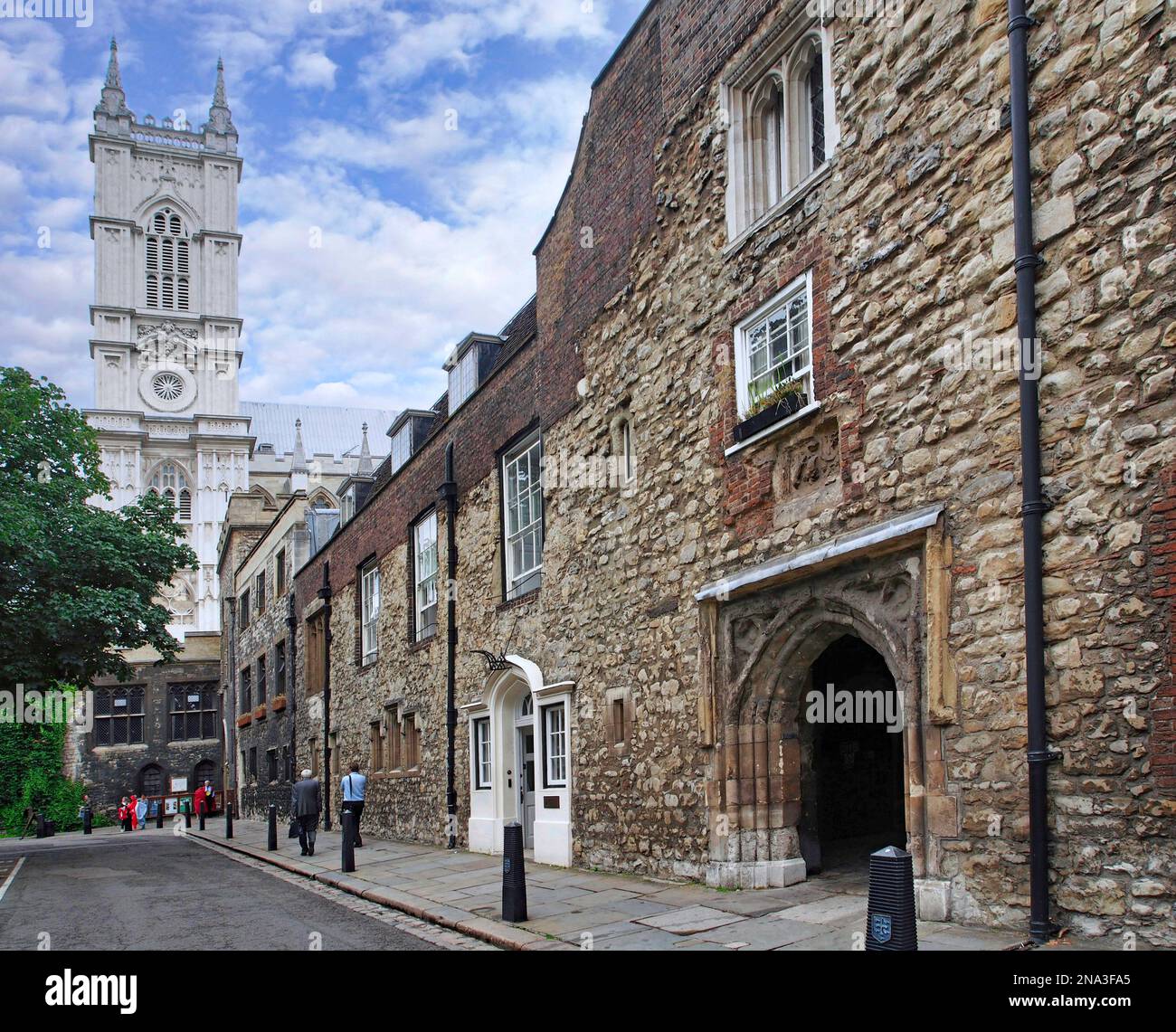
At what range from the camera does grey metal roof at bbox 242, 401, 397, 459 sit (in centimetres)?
9250

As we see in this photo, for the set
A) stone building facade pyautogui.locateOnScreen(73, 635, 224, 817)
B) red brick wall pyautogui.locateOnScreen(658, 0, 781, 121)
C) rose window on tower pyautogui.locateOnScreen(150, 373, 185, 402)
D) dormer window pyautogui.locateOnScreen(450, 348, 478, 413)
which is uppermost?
rose window on tower pyautogui.locateOnScreen(150, 373, 185, 402)

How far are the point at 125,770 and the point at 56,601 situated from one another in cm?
3044

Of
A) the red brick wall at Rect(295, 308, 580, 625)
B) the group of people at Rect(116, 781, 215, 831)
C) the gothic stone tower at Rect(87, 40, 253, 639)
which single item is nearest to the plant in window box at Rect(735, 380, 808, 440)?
the red brick wall at Rect(295, 308, 580, 625)

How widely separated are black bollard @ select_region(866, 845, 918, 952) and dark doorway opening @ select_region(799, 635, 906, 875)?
503cm

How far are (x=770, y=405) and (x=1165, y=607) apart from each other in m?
4.23

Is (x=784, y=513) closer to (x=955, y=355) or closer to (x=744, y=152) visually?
(x=955, y=355)

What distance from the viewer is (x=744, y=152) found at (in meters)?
10.6

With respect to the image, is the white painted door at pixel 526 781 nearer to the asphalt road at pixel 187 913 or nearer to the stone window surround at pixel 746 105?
the asphalt road at pixel 187 913

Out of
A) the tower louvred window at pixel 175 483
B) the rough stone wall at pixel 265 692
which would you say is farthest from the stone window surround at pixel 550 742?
the tower louvred window at pixel 175 483

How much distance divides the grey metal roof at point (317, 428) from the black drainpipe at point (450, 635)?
73705mm

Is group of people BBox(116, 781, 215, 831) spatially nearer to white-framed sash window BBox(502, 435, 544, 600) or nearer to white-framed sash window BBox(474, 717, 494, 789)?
white-framed sash window BBox(474, 717, 494, 789)

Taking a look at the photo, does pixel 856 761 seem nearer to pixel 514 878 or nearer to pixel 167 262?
pixel 514 878

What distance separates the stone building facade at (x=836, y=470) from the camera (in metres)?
6.46
